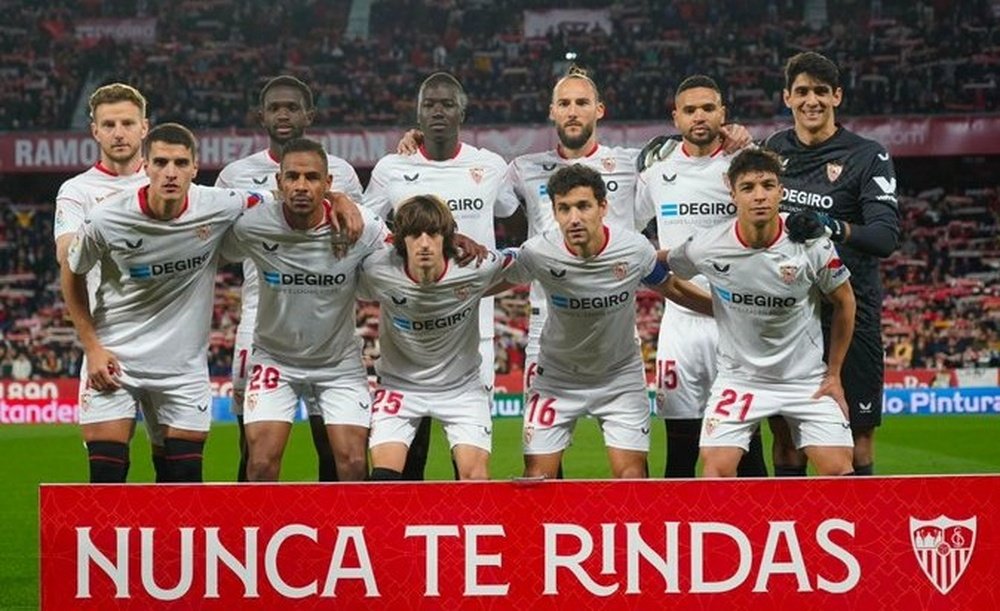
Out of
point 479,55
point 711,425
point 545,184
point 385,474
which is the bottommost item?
point 385,474

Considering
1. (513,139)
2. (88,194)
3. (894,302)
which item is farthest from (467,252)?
(894,302)

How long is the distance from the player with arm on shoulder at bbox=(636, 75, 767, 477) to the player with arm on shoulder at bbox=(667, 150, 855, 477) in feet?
1.92

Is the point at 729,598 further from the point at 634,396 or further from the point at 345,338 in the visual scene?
the point at 345,338

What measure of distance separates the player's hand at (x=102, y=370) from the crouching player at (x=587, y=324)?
5.48ft

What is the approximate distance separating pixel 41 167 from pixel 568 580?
783 inches

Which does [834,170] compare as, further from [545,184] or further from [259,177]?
[259,177]

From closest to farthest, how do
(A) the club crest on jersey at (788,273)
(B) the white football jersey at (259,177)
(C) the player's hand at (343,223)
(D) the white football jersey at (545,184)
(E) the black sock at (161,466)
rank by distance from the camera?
(A) the club crest on jersey at (788,273) → (C) the player's hand at (343,223) → (E) the black sock at (161,466) → (D) the white football jersey at (545,184) → (B) the white football jersey at (259,177)

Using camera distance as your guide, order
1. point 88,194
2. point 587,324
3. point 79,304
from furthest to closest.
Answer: point 88,194
point 587,324
point 79,304

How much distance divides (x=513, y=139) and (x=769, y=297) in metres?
16.6

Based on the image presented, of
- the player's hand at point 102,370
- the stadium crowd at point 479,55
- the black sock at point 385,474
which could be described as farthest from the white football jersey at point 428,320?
the stadium crowd at point 479,55

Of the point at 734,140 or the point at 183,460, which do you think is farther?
the point at 734,140

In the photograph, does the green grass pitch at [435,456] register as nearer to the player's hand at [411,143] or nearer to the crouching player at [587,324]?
the player's hand at [411,143]

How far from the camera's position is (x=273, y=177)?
269 inches

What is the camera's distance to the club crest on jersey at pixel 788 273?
5648mm
